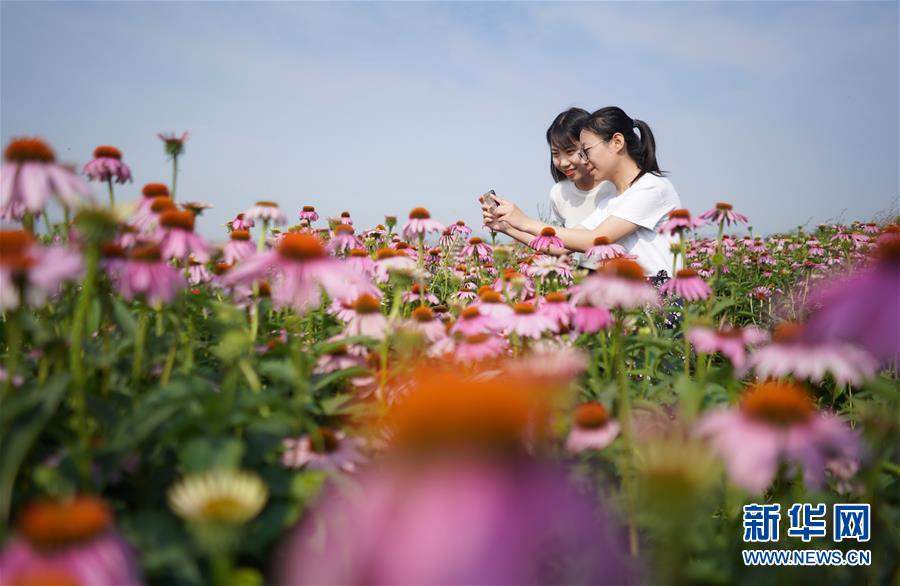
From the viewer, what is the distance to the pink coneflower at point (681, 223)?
2.47 meters

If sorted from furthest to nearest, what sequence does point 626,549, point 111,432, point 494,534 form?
1. point 626,549
2. point 111,432
3. point 494,534

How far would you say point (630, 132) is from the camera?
444 centimetres

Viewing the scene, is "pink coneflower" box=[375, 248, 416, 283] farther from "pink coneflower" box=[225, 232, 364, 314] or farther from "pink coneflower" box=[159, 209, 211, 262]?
"pink coneflower" box=[159, 209, 211, 262]

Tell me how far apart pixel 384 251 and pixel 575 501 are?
5.86 ft

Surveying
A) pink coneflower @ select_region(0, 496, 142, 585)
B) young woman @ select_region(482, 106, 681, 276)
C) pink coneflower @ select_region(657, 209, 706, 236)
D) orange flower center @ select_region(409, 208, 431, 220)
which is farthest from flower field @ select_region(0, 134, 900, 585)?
young woman @ select_region(482, 106, 681, 276)

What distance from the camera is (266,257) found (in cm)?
125

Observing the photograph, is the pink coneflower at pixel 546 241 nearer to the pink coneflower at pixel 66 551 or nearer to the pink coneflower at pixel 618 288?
the pink coneflower at pixel 618 288

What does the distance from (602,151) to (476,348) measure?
3.24 meters

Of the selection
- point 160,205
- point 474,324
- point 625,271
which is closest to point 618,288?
point 625,271

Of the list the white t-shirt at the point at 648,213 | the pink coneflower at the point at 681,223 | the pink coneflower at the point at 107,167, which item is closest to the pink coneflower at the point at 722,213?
the pink coneflower at the point at 681,223

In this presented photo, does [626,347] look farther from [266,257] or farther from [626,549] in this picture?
[266,257]

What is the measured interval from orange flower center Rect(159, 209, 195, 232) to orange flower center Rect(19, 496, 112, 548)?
0.91m

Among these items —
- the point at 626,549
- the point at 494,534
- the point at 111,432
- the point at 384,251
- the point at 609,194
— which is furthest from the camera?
the point at 609,194

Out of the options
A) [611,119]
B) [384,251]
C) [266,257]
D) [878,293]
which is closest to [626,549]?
[878,293]
